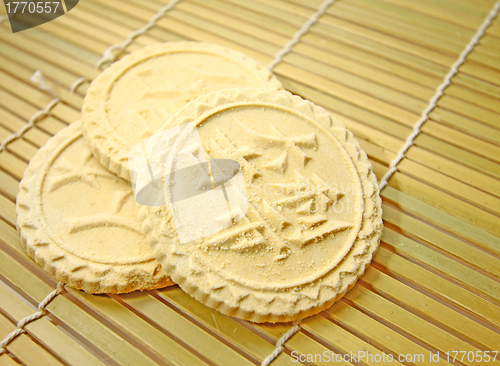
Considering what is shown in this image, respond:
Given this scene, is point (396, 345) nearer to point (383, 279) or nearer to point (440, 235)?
point (383, 279)

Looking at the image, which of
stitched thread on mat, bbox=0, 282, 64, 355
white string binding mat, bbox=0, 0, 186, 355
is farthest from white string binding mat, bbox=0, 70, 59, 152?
stitched thread on mat, bbox=0, 282, 64, 355

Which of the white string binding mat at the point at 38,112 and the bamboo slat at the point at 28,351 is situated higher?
the white string binding mat at the point at 38,112

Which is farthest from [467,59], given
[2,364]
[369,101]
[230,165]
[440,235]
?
[2,364]

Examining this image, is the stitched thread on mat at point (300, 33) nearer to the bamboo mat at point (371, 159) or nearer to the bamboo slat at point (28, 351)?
the bamboo mat at point (371, 159)

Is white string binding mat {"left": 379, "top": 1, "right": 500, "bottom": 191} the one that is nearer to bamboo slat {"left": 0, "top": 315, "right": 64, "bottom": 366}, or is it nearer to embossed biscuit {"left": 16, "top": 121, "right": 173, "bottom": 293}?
embossed biscuit {"left": 16, "top": 121, "right": 173, "bottom": 293}

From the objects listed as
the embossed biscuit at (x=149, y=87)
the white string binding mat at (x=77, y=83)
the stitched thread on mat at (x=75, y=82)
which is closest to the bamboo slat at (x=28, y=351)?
the embossed biscuit at (x=149, y=87)

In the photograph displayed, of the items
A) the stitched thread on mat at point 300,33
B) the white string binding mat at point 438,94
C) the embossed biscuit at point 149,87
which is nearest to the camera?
the embossed biscuit at point 149,87

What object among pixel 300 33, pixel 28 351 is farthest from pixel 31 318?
pixel 300 33
